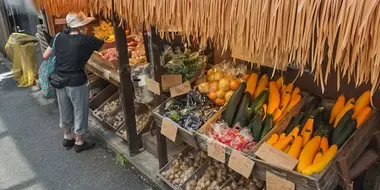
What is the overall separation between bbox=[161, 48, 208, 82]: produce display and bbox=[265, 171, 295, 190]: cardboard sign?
3.41 feet

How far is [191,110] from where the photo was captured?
233cm

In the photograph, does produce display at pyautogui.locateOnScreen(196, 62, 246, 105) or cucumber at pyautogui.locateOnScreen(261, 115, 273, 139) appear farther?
produce display at pyautogui.locateOnScreen(196, 62, 246, 105)

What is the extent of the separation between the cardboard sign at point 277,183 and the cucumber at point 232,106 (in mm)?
480

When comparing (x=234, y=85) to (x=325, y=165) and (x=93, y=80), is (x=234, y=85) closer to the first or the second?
(x=325, y=165)

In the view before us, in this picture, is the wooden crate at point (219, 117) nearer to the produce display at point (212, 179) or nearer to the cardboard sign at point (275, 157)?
the cardboard sign at point (275, 157)

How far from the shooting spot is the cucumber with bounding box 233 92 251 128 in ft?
6.87

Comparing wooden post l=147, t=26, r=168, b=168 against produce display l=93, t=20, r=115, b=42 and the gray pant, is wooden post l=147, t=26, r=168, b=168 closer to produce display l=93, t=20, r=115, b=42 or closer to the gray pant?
the gray pant

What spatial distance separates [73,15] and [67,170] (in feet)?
4.80

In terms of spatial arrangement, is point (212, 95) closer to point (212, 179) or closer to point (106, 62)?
point (212, 179)

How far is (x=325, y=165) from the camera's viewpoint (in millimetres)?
1642

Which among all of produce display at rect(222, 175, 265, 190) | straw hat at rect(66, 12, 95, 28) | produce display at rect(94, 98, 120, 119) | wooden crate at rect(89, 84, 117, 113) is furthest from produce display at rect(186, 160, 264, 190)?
wooden crate at rect(89, 84, 117, 113)

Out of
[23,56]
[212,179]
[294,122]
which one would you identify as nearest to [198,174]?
[212,179]

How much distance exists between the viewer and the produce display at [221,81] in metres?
2.31

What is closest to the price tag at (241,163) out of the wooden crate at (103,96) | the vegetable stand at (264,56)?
the vegetable stand at (264,56)
